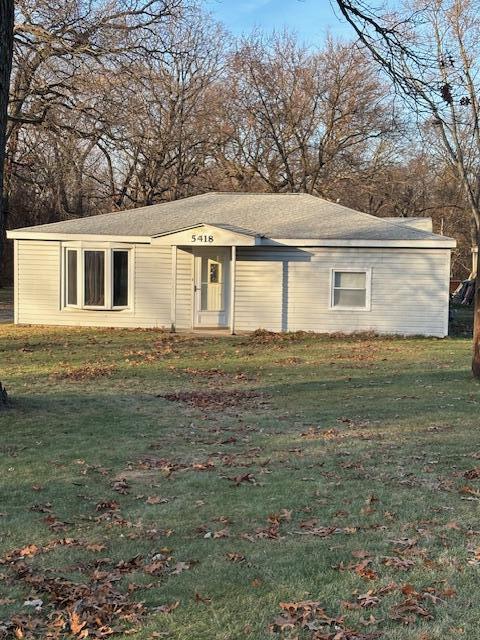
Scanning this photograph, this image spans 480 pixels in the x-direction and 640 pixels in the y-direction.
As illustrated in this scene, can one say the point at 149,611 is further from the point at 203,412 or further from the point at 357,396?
the point at 357,396

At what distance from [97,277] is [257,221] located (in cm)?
506

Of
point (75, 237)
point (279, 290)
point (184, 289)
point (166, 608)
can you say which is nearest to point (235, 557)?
point (166, 608)

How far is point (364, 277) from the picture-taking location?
18.3 meters

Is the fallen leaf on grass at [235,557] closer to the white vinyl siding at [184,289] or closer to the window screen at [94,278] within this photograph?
the white vinyl siding at [184,289]

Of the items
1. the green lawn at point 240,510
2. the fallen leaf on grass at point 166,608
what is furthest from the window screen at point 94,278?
the fallen leaf on grass at point 166,608

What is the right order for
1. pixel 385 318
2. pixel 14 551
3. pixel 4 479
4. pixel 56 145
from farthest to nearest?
pixel 56 145
pixel 385 318
pixel 4 479
pixel 14 551

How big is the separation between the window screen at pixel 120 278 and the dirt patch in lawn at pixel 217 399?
9.47 meters

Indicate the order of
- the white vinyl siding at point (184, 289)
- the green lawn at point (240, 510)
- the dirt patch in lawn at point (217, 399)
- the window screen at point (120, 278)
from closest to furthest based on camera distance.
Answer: the green lawn at point (240, 510) < the dirt patch in lawn at point (217, 399) < the white vinyl siding at point (184, 289) < the window screen at point (120, 278)

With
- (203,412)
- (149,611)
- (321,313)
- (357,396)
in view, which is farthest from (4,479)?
(321,313)

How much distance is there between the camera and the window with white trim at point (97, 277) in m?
19.0

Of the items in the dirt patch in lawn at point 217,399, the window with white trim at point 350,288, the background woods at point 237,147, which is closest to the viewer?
the dirt patch in lawn at point 217,399

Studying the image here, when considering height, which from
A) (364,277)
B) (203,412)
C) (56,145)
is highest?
(56,145)

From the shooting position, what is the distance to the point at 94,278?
19.1 m

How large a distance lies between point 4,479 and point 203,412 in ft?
11.5
